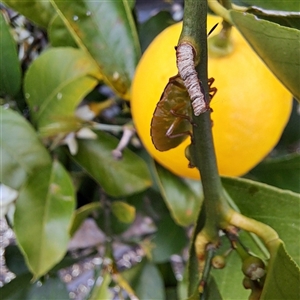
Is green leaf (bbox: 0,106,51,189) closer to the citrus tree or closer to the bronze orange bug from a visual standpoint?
the citrus tree

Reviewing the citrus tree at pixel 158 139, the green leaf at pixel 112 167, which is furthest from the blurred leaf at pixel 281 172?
the green leaf at pixel 112 167

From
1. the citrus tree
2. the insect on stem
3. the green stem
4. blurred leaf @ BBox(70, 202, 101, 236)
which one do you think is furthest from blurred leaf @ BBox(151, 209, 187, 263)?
the insect on stem

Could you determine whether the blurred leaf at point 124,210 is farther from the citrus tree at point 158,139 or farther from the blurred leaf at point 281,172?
the blurred leaf at point 281,172

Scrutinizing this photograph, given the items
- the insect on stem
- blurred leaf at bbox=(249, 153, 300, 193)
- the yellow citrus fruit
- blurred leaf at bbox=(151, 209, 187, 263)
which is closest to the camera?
the insect on stem

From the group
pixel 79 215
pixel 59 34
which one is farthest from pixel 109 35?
pixel 79 215

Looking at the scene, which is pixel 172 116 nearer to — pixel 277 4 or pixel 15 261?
pixel 277 4

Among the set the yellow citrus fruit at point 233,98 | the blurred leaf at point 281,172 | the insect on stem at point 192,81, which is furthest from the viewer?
the blurred leaf at point 281,172
